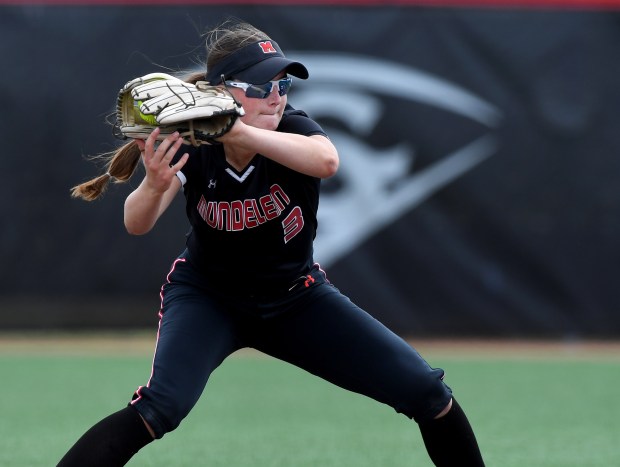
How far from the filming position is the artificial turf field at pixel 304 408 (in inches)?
199

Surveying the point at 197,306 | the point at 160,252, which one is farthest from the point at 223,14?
the point at 197,306

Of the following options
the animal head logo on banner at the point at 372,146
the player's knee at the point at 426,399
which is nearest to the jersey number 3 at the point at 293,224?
the player's knee at the point at 426,399

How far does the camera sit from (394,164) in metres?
9.31

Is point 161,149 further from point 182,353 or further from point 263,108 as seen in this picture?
point 182,353

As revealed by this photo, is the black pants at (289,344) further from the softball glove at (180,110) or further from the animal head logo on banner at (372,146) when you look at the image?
the animal head logo on banner at (372,146)

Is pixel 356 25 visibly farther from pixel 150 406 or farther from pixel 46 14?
pixel 150 406

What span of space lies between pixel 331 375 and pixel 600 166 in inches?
242

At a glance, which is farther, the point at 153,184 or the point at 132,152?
the point at 132,152

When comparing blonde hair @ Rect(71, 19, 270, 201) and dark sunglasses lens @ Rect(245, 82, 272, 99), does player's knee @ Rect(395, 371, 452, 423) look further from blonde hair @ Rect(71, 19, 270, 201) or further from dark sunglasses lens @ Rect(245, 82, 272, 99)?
blonde hair @ Rect(71, 19, 270, 201)

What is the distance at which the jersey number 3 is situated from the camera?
3869 mm

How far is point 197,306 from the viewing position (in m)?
3.80

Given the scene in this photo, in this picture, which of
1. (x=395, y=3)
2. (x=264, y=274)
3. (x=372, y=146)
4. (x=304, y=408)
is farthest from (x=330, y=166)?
(x=395, y=3)

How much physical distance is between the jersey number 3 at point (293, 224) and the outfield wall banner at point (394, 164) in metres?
5.33

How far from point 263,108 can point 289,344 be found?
827 millimetres
